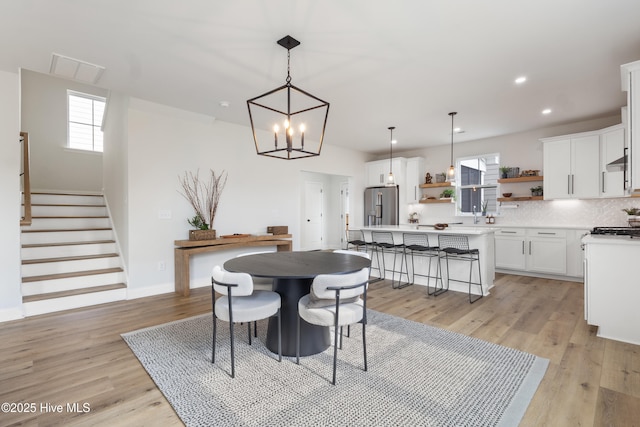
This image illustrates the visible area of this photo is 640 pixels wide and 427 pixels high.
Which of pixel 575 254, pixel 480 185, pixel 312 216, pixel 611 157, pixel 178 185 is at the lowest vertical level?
pixel 575 254

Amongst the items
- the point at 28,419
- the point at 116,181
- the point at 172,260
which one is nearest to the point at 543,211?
the point at 172,260

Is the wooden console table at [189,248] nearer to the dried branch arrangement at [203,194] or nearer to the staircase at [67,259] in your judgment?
the dried branch arrangement at [203,194]

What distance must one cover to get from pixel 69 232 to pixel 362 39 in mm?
4940

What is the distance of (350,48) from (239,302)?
246cm

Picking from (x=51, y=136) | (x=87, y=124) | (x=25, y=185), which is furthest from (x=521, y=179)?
(x=51, y=136)

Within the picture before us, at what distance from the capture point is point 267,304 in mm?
2312

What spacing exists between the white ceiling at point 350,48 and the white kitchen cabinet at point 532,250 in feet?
7.06

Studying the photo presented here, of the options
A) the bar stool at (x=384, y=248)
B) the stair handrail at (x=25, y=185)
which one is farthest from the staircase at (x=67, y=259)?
the bar stool at (x=384, y=248)

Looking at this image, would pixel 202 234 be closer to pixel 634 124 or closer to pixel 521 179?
pixel 634 124

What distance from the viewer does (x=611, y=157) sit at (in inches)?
184

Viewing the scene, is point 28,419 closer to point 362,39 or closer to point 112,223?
point 362,39

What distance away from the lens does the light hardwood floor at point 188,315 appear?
1.82 meters

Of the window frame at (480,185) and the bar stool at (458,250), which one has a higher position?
the window frame at (480,185)

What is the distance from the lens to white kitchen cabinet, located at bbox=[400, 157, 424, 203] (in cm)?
729
